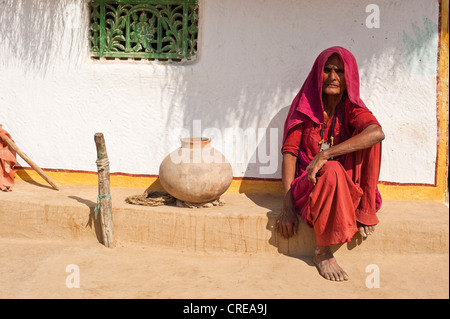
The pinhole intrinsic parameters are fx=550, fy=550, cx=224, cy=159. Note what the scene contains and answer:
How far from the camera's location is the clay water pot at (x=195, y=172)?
478cm

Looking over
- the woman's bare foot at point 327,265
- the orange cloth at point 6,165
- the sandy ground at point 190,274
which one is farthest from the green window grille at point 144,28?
the woman's bare foot at point 327,265

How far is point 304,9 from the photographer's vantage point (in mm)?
5082

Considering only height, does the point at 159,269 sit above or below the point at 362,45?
below

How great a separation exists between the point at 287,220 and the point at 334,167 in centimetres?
64

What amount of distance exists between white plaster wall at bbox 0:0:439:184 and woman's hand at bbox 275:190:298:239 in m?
0.72

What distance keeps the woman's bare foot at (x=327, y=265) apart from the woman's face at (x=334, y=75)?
1305mm

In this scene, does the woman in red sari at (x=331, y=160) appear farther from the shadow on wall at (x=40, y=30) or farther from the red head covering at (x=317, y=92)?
the shadow on wall at (x=40, y=30)

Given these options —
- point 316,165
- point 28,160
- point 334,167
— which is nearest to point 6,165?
point 28,160

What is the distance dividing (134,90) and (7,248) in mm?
1866

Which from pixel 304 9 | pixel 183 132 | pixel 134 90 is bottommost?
pixel 183 132

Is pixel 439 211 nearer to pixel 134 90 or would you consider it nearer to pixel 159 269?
pixel 159 269

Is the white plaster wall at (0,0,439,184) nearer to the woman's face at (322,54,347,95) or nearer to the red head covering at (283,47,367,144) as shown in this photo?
the red head covering at (283,47,367,144)
